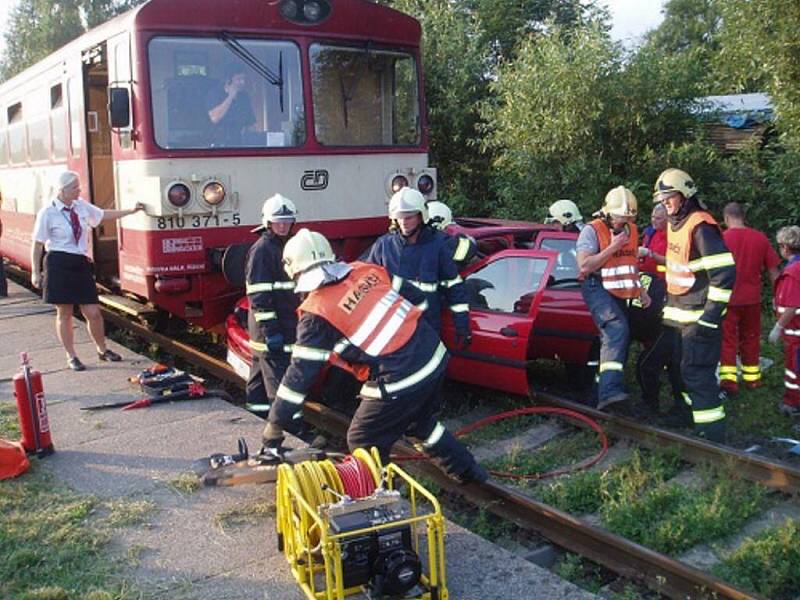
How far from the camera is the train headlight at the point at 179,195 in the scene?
269 inches

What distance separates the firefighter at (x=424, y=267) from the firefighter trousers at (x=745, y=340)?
2.64 meters

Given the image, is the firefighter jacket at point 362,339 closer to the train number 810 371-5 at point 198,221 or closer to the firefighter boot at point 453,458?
the firefighter boot at point 453,458

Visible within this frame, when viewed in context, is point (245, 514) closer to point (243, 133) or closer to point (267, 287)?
point (267, 287)

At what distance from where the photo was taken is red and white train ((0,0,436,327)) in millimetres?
6859

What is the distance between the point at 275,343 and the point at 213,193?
1.93 metres

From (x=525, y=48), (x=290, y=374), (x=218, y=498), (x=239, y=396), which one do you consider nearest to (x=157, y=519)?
(x=218, y=498)

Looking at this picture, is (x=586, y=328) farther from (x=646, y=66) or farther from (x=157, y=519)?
(x=646, y=66)

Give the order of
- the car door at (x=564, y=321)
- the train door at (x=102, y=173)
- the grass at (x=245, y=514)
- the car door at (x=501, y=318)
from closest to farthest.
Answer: the grass at (x=245, y=514), the car door at (x=501, y=318), the car door at (x=564, y=321), the train door at (x=102, y=173)

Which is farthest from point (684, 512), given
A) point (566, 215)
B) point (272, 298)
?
point (566, 215)

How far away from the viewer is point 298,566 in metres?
3.79

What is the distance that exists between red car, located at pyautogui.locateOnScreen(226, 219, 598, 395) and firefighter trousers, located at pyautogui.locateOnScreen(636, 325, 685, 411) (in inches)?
19.1

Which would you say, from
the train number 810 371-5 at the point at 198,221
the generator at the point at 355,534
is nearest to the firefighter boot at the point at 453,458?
the generator at the point at 355,534

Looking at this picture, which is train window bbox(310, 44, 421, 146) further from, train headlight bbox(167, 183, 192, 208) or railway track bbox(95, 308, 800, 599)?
railway track bbox(95, 308, 800, 599)

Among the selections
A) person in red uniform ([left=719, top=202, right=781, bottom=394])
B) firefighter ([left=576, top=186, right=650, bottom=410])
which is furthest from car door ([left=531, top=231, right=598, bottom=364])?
person in red uniform ([left=719, top=202, right=781, bottom=394])
